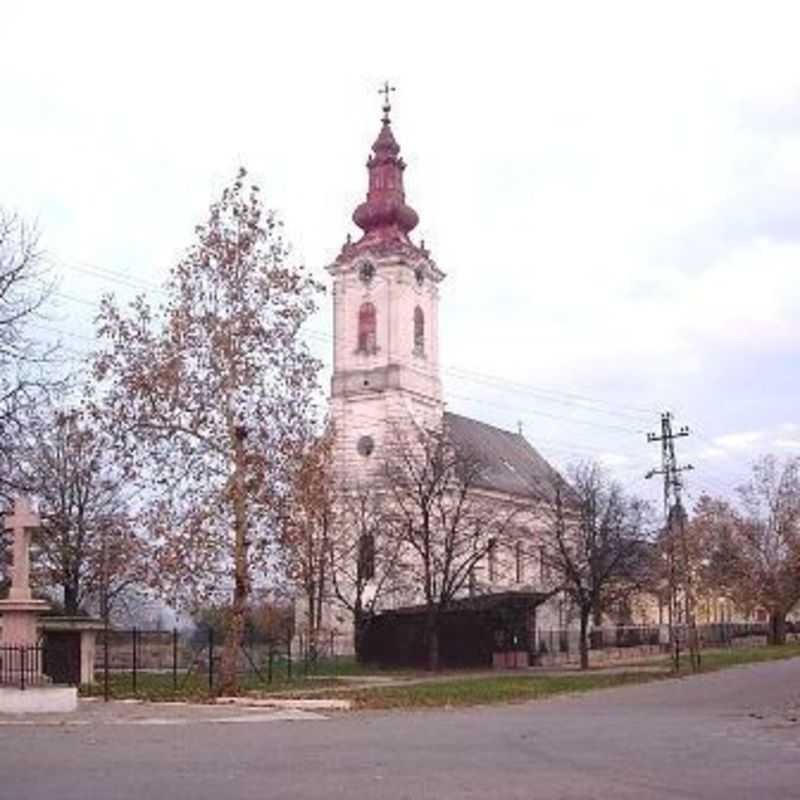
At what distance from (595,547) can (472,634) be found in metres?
7.11

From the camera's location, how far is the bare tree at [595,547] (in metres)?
59.6

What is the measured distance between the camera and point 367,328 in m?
93.9

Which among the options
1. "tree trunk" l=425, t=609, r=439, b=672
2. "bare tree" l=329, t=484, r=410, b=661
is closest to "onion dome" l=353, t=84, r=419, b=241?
"bare tree" l=329, t=484, r=410, b=661

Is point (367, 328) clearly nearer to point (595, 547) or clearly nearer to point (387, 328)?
point (387, 328)

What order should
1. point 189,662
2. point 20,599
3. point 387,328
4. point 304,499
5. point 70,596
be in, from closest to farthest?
1. point 20,599
2. point 304,499
3. point 189,662
4. point 70,596
5. point 387,328

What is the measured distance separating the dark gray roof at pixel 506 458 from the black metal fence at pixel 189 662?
25.9 meters

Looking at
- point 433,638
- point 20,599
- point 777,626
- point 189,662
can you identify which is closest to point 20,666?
point 20,599

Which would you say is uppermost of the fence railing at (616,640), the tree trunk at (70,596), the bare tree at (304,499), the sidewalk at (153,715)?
the bare tree at (304,499)

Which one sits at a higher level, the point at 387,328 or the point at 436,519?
the point at 387,328

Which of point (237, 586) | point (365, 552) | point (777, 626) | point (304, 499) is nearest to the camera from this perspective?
point (237, 586)

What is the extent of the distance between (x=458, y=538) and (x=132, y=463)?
32.6 meters

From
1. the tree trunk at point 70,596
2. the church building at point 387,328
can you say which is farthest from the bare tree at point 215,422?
the church building at point 387,328

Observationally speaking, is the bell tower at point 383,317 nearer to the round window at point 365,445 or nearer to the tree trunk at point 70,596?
the round window at point 365,445

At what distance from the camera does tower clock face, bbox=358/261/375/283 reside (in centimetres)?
9275
